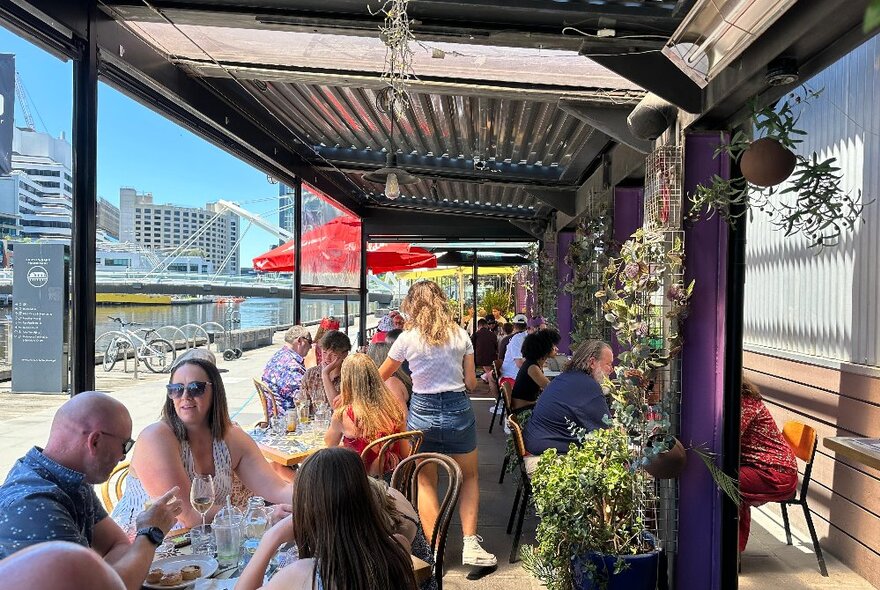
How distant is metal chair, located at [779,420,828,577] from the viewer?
3.62 m

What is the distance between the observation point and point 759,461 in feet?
10.8

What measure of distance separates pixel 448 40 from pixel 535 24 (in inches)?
14.7

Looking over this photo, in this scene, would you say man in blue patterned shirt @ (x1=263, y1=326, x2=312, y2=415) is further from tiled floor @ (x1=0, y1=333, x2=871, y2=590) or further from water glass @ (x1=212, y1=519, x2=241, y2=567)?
water glass @ (x1=212, y1=519, x2=241, y2=567)

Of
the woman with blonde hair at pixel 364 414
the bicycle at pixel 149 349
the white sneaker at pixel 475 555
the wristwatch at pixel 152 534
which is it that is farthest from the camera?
the bicycle at pixel 149 349

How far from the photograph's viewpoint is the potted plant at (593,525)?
107 inches

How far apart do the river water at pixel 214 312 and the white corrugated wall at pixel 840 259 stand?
3721 mm

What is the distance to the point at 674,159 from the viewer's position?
9.61 feet

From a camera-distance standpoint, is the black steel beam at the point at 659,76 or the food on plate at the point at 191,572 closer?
the food on plate at the point at 191,572

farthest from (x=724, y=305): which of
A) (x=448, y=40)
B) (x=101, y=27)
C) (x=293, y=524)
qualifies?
(x=101, y=27)

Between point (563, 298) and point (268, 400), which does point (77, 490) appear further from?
point (563, 298)

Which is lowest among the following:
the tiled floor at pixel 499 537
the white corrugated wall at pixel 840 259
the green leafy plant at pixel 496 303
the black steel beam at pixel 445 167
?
the tiled floor at pixel 499 537

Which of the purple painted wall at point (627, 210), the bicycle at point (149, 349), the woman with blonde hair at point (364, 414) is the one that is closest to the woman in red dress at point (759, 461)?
the woman with blonde hair at point (364, 414)

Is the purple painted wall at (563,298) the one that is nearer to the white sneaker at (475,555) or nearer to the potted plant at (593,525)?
the white sneaker at (475,555)

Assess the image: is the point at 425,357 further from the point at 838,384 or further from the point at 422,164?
the point at 422,164
